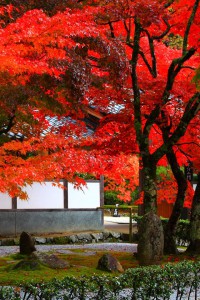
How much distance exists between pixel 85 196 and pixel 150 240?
9.79 m

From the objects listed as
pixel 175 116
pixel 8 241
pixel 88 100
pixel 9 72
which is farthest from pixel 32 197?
pixel 9 72

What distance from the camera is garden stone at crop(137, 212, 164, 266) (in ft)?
41.3

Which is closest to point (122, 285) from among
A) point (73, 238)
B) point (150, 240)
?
point (150, 240)

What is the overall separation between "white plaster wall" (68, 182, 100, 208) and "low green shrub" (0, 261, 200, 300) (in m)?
12.4

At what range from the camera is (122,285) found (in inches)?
316

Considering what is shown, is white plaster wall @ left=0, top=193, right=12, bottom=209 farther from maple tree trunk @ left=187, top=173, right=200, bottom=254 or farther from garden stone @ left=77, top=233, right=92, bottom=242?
maple tree trunk @ left=187, top=173, right=200, bottom=254

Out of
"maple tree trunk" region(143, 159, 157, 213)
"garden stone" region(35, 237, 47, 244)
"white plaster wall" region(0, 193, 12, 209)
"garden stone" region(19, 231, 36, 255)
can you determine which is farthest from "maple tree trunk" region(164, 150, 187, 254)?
"white plaster wall" region(0, 193, 12, 209)

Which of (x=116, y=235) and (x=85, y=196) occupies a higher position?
(x=85, y=196)

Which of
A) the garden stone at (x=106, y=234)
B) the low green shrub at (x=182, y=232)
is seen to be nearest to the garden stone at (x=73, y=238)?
the garden stone at (x=106, y=234)

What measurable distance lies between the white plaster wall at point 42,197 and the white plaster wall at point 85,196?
50 cm

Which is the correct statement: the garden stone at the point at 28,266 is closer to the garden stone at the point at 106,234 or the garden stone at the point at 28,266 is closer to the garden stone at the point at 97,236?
the garden stone at the point at 97,236

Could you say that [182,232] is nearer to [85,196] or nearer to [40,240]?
[85,196]

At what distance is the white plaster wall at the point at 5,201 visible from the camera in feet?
65.4

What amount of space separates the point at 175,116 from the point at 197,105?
1.54 m
